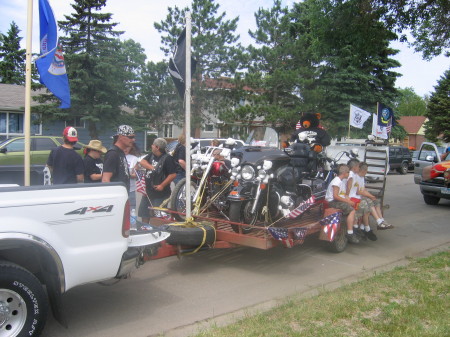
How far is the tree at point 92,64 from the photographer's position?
75.6ft

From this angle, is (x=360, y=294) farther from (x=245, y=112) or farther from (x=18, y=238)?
(x=245, y=112)

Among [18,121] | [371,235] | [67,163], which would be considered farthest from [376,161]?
[18,121]

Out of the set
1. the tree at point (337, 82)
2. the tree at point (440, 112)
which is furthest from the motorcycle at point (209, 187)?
the tree at point (440, 112)

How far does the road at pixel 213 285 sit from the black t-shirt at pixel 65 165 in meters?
1.61

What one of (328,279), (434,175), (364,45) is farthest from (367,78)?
(328,279)

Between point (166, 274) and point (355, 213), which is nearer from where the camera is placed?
point (166, 274)

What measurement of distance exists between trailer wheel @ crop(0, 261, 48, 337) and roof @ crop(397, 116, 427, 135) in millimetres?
68570

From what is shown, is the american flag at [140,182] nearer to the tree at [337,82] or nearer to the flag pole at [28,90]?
the flag pole at [28,90]

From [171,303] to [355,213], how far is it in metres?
4.13

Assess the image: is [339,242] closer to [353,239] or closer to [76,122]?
[353,239]

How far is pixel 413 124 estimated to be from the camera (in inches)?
2672

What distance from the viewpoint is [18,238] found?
352 cm

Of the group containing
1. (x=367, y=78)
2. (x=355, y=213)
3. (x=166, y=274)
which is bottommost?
(x=166, y=274)

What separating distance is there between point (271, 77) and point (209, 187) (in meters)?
20.4
